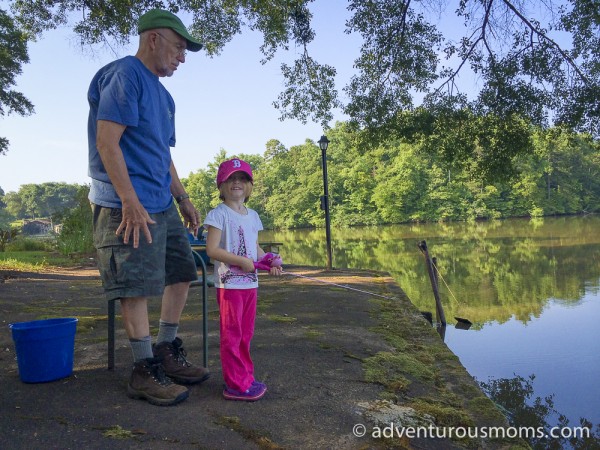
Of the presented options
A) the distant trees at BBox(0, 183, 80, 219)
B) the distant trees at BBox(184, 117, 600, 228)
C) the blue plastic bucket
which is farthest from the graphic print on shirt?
the distant trees at BBox(0, 183, 80, 219)

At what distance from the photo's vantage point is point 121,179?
238 centimetres

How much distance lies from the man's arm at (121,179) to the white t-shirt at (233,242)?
0.37m

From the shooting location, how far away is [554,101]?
9.12 m

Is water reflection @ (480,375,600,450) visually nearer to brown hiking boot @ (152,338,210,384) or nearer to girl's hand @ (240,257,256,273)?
brown hiking boot @ (152,338,210,384)

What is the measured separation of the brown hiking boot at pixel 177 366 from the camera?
283 cm

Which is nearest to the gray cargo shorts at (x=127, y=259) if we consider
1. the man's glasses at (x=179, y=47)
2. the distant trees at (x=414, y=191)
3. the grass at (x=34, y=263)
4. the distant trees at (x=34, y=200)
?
the man's glasses at (x=179, y=47)

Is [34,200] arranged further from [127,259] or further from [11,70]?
[127,259]

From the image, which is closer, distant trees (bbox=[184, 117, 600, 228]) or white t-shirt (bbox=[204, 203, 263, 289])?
white t-shirt (bbox=[204, 203, 263, 289])

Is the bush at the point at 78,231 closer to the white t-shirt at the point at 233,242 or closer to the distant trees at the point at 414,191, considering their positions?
the white t-shirt at the point at 233,242

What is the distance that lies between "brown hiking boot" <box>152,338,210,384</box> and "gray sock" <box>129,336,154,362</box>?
23 cm

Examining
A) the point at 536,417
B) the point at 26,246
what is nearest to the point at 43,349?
the point at 536,417

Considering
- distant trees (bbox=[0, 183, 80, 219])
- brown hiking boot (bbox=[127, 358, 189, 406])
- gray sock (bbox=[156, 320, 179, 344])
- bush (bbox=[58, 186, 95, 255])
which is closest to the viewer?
brown hiking boot (bbox=[127, 358, 189, 406])

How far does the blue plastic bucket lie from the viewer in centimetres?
276

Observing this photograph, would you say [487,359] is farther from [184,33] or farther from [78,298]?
[184,33]
